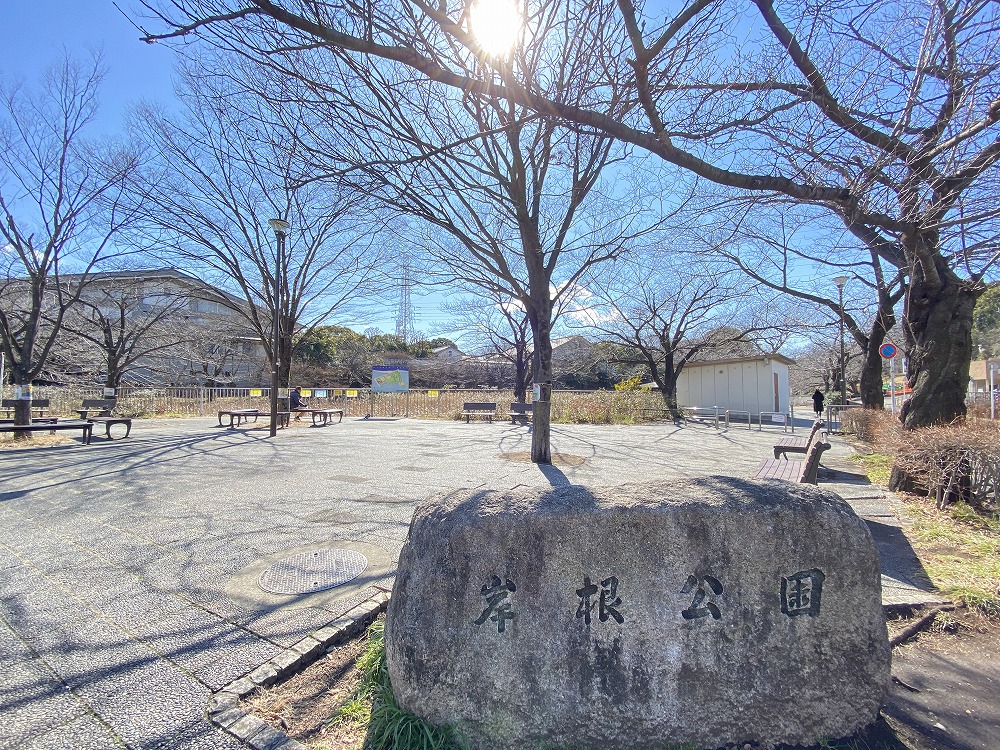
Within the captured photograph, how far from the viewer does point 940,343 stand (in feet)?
19.6

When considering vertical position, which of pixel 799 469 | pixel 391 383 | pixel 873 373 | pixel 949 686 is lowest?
pixel 949 686

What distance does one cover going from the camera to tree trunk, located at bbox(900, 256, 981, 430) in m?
5.85

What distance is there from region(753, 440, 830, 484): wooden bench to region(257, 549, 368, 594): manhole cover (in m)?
3.36

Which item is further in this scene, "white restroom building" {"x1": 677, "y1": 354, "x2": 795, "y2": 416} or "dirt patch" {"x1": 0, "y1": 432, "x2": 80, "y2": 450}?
"white restroom building" {"x1": 677, "y1": 354, "x2": 795, "y2": 416}

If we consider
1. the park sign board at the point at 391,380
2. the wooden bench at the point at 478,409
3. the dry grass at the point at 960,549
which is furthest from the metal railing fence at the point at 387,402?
the dry grass at the point at 960,549

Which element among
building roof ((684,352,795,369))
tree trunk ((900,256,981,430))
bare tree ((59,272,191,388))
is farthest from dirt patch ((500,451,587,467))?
building roof ((684,352,795,369))

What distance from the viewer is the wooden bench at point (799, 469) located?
14.9ft

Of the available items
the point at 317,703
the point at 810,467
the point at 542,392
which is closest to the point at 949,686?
the point at 810,467

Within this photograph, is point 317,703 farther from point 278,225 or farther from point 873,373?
point 873,373

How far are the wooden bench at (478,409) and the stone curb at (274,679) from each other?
15.4 meters

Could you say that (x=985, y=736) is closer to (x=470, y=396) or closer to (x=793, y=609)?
(x=793, y=609)

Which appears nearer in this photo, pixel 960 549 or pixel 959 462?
pixel 960 549

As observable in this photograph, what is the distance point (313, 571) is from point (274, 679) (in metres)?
1.37

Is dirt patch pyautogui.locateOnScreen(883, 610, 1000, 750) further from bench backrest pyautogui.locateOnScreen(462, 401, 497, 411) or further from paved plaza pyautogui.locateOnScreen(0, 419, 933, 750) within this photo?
bench backrest pyautogui.locateOnScreen(462, 401, 497, 411)
